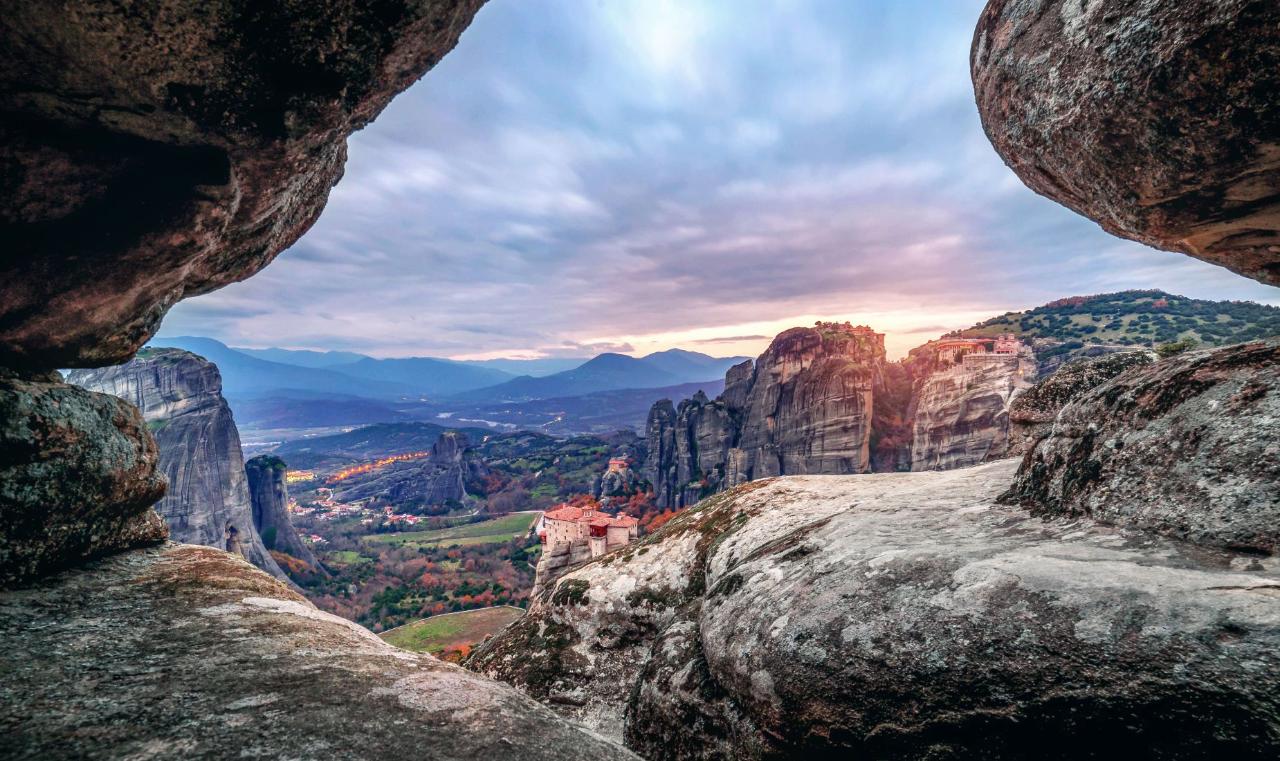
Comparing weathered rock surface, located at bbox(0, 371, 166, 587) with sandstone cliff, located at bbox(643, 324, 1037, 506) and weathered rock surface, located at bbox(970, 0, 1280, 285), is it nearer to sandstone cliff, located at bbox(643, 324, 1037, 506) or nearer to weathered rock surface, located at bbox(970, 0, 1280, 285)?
weathered rock surface, located at bbox(970, 0, 1280, 285)

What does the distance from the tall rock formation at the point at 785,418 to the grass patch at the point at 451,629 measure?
44933mm

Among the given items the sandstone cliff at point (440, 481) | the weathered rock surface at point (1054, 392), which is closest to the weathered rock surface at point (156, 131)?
the weathered rock surface at point (1054, 392)

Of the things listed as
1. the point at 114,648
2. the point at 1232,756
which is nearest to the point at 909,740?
the point at 1232,756

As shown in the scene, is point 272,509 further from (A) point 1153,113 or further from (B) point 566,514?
(A) point 1153,113

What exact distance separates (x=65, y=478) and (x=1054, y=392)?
23.8 metres

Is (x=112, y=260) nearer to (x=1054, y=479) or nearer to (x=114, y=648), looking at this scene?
(x=114, y=648)

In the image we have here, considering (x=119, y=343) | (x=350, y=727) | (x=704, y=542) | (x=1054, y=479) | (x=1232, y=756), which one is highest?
(x=119, y=343)

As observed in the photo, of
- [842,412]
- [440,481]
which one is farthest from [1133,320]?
[440,481]

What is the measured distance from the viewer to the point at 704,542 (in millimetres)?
15719

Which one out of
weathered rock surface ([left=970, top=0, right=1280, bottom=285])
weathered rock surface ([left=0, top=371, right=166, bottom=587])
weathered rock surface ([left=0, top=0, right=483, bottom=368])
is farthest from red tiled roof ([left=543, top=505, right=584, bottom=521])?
weathered rock surface ([left=970, top=0, right=1280, bottom=285])

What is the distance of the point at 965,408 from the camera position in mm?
73188

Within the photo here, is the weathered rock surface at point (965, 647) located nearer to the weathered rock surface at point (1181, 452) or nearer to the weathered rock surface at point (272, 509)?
the weathered rock surface at point (1181, 452)

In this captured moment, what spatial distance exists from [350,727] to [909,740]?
6.46 m

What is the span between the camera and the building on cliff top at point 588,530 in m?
45.5
